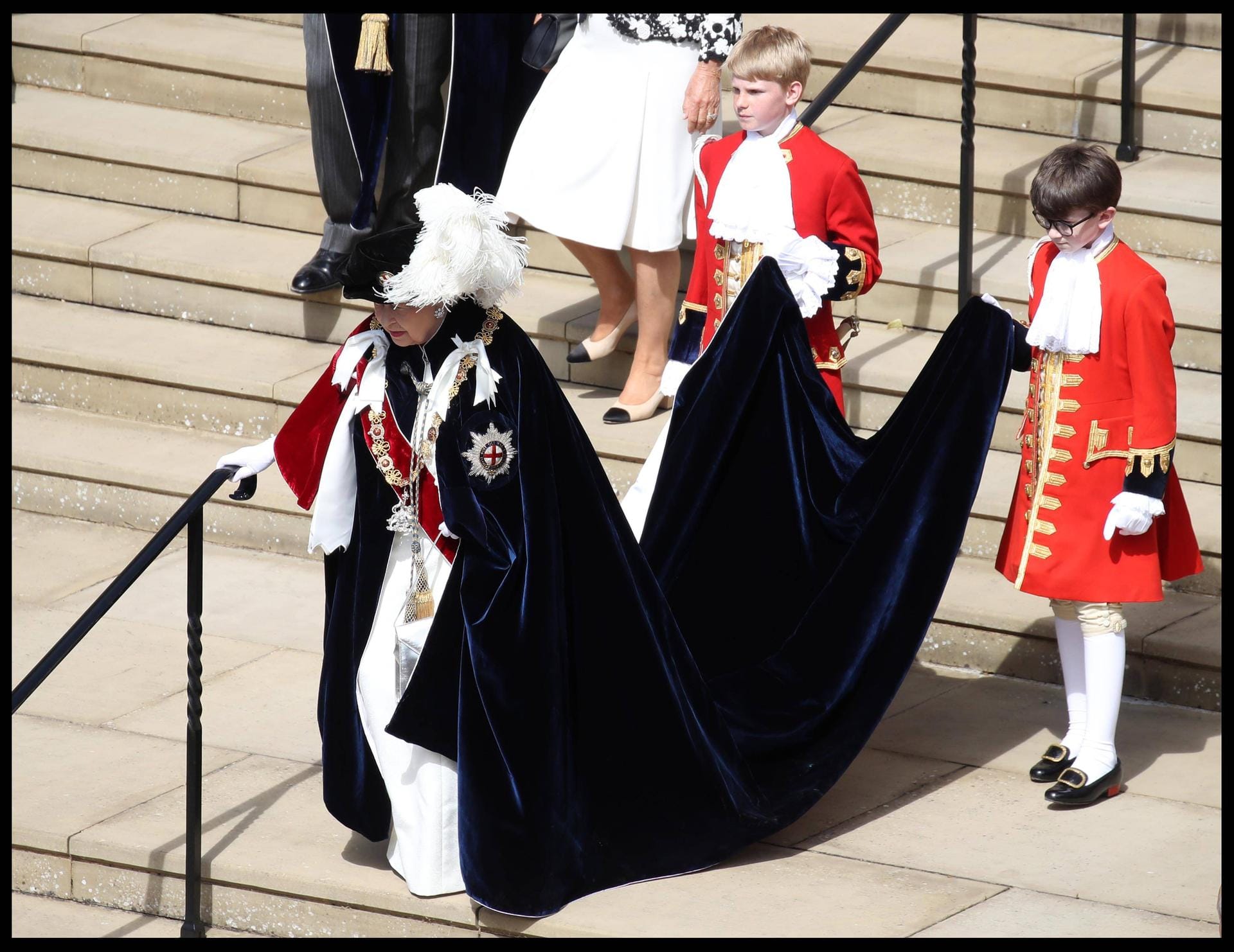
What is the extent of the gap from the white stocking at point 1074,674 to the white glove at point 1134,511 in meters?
0.43

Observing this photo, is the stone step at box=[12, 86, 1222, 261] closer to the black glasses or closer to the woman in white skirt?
the woman in white skirt

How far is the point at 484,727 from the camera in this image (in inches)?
172

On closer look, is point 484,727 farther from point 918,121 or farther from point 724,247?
point 918,121

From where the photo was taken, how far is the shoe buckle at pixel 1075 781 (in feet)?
16.4

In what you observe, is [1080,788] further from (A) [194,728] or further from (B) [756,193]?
(A) [194,728]

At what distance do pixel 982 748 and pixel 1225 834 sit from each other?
0.80 m

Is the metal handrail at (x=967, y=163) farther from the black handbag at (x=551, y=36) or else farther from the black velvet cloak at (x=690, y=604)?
the black velvet cloak at (x=690, y=604)

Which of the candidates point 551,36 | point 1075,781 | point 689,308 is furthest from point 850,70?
point 1075,781

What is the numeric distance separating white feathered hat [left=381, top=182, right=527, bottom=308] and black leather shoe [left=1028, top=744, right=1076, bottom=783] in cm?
207

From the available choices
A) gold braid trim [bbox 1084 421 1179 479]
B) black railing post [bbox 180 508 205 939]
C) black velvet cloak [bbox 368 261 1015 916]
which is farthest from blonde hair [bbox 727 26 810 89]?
black railing post [bbox 180 508 205 939]

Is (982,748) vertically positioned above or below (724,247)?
below

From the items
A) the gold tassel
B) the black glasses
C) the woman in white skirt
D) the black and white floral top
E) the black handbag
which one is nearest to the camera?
the black glasses

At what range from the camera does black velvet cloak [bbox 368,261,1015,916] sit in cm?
438

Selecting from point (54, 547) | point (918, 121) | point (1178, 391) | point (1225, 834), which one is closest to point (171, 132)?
point (54, 547)
